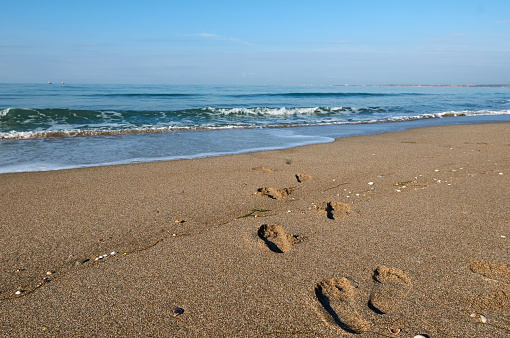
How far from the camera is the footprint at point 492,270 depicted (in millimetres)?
2171

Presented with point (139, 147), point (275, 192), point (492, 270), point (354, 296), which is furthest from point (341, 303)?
point (139, 147)

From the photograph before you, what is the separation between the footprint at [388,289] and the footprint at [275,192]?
167cm

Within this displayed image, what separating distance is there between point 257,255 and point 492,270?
1536 mm

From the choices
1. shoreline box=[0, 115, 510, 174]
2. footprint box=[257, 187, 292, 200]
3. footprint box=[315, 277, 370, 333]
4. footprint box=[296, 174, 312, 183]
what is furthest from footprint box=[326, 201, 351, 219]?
shoreline box=[0, 115, 510, 174]

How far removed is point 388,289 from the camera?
6.80 ft

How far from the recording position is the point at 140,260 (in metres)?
2.42

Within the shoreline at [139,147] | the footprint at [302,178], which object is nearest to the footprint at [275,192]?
the footprint at [302,178]

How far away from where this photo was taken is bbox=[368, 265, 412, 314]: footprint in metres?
1.92

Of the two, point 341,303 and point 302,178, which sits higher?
point 302,178

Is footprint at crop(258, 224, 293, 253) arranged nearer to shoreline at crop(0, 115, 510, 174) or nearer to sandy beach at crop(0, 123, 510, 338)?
sandy beach at crop(0, 123, 510, 338)

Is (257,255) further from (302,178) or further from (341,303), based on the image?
(302,178)

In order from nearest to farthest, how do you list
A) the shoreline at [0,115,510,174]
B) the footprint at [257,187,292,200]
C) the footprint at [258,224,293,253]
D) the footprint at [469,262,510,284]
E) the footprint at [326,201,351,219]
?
the footprint at [469,262,510,284] < the footprint at [258,224,293,253] < the footprint at [326,201,351,219] < the footprint at [257,187,292,200] < the shoreline at [0,115,510,174]

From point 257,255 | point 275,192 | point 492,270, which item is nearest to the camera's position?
point 492,270

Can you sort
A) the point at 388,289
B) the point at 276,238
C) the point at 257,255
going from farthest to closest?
the point at 276,238
the point at 257,255
the point at 388,289
